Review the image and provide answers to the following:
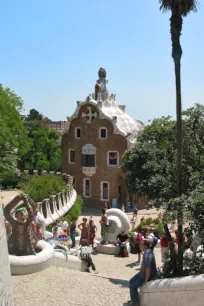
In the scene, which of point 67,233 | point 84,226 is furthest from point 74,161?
point 84,226

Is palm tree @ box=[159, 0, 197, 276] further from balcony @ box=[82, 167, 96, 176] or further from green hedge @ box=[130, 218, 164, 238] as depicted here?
balcony @ box=[82, 167, 96, 176]

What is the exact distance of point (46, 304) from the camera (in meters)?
9.43

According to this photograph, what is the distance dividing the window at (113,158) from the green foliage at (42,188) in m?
11.4

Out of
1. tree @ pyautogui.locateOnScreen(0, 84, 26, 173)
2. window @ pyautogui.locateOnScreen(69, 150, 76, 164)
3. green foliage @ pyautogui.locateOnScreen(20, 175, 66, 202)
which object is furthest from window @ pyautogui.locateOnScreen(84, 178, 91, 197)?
green foliage @ pyautogui.locateOnScreen(20, 175, 66, 202)

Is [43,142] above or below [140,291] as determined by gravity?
above

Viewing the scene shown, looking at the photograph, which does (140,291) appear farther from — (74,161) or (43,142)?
(43,142)

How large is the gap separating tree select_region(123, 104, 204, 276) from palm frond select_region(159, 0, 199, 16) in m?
3.92

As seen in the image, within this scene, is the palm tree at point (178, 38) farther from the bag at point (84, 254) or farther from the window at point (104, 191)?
the window at point (104, 191)

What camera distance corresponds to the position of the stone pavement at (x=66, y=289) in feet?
31.6

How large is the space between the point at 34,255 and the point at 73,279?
1.32m

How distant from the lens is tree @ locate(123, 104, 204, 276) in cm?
1360

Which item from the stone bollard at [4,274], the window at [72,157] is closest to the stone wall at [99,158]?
the window at [72,157]

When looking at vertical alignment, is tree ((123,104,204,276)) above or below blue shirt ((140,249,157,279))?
above

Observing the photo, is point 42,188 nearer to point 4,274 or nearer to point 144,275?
point 144,275
